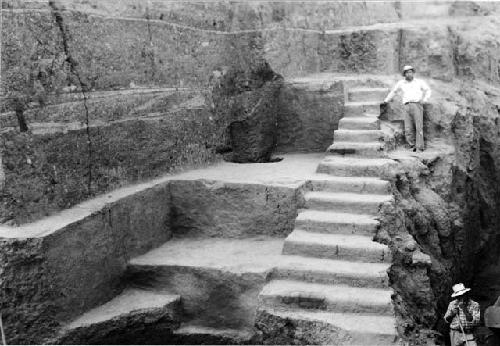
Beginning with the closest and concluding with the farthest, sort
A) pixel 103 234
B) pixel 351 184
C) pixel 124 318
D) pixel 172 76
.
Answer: pixel 124 318, pixel 103 234, pixel 351 184, pixel 172 76

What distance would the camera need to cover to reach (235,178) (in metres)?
6.77

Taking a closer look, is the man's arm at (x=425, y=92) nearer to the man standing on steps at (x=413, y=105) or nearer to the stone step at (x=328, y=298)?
the man standing on steps at (x=413, y=105)

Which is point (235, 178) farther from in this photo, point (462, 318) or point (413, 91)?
point (462, 318)

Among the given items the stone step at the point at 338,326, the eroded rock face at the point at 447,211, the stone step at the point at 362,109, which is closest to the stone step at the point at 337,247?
the eroded rock face at the point at 447,211

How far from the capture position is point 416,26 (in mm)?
9156

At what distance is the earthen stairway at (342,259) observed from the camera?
4.82 m

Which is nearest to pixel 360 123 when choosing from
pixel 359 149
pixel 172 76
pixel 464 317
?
pixel 359 149

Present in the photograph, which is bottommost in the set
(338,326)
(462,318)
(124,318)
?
(462,318)

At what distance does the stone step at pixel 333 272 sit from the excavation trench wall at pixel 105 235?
392 millimetres

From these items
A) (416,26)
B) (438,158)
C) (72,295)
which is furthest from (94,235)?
(416,26)

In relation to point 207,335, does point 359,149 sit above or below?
above

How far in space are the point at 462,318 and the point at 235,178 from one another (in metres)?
2.95

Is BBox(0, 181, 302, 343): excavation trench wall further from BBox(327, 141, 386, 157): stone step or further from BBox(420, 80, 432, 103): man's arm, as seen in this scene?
BBox(420, 80, 432, 103): man's arm

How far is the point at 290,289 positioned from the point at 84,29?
3.26 m
